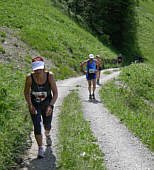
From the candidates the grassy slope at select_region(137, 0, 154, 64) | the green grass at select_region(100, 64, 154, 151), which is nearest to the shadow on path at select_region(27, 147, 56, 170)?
the green grass at select_region(100, 64, 154, 151)

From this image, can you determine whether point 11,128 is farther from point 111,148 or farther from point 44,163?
point 111,148

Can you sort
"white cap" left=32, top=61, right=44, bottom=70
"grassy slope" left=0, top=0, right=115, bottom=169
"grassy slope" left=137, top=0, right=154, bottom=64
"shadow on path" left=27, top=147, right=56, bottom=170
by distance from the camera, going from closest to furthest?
"shadow on path" left=27, top=147, right=56, bottom=170 < "white cap" left=32, top=61, right=44, bottom=70 < "grassy slope" left=0, top=0, right=115, bottom=169 < "grassy slope" left=137, top=0, right=154, bottom=64

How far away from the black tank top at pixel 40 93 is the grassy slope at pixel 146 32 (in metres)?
46.3

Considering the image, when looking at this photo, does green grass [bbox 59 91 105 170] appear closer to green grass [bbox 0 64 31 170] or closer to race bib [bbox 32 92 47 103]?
green grass [bbox 0 64 31 170]

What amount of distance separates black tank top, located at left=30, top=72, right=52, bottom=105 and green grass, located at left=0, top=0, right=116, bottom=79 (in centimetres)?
1697

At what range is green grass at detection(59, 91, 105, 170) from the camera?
7.12 metres

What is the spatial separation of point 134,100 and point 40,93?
12.0 m

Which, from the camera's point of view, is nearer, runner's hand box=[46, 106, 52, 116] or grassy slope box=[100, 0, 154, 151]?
runner's hand box=[46, 106, 52, 116]

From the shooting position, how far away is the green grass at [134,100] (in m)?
10.7

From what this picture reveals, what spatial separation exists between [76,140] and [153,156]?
6.55 feet

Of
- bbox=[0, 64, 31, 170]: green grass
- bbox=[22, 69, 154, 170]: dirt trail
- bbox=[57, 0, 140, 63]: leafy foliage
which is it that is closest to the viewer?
bbox=[0, 64, 31, 170]: green grass

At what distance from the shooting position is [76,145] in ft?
26.4

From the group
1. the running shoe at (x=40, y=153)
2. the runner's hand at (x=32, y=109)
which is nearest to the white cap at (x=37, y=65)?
the runner's hand at (x=32, y=109)

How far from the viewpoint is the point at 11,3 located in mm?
33000
